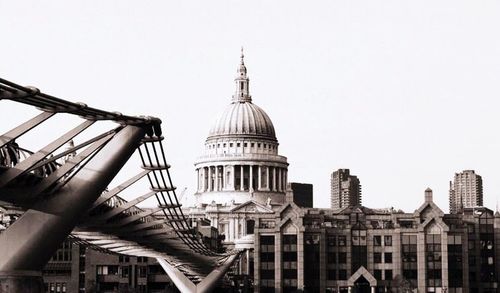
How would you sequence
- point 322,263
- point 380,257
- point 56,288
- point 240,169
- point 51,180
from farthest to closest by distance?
point 240,169
point 56,288
point 380,257
point 322,263
point 51,180

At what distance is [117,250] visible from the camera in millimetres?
85562

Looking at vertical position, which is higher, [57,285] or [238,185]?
[238,185]

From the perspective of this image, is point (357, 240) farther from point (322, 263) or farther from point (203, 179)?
point (203, 179)

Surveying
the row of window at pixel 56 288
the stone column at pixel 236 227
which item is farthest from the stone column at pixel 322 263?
the stone column at pixel 236 227

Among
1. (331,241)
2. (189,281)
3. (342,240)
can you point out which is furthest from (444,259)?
(189,281)

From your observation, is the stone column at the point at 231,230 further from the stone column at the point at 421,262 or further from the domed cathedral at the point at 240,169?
the stone column at the point at 421,262

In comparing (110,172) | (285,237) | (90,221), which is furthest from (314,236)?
(110,172)

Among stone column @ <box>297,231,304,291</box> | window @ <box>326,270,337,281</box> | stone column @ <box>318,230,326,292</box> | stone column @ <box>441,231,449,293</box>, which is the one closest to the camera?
stone column @ <box>441,231,449,293</box>

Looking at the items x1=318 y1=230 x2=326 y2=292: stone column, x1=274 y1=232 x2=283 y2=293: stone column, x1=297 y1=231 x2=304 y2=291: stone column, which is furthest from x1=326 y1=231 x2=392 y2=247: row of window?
x1=274 y1=232 x2=283 y2=293: stone column

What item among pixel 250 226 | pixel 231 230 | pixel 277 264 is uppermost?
pixel 250 226

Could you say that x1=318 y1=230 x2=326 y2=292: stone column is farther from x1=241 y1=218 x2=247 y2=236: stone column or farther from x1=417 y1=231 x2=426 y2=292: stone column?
x1=241 y1=218 x2=247 y2=236: stone column

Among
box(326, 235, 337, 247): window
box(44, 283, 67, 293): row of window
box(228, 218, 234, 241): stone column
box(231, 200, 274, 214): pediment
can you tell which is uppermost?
box(231, 200, 274, 214): pediment

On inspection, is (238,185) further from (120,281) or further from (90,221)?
(90,221)

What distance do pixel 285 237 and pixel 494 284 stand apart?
23.2 metres
